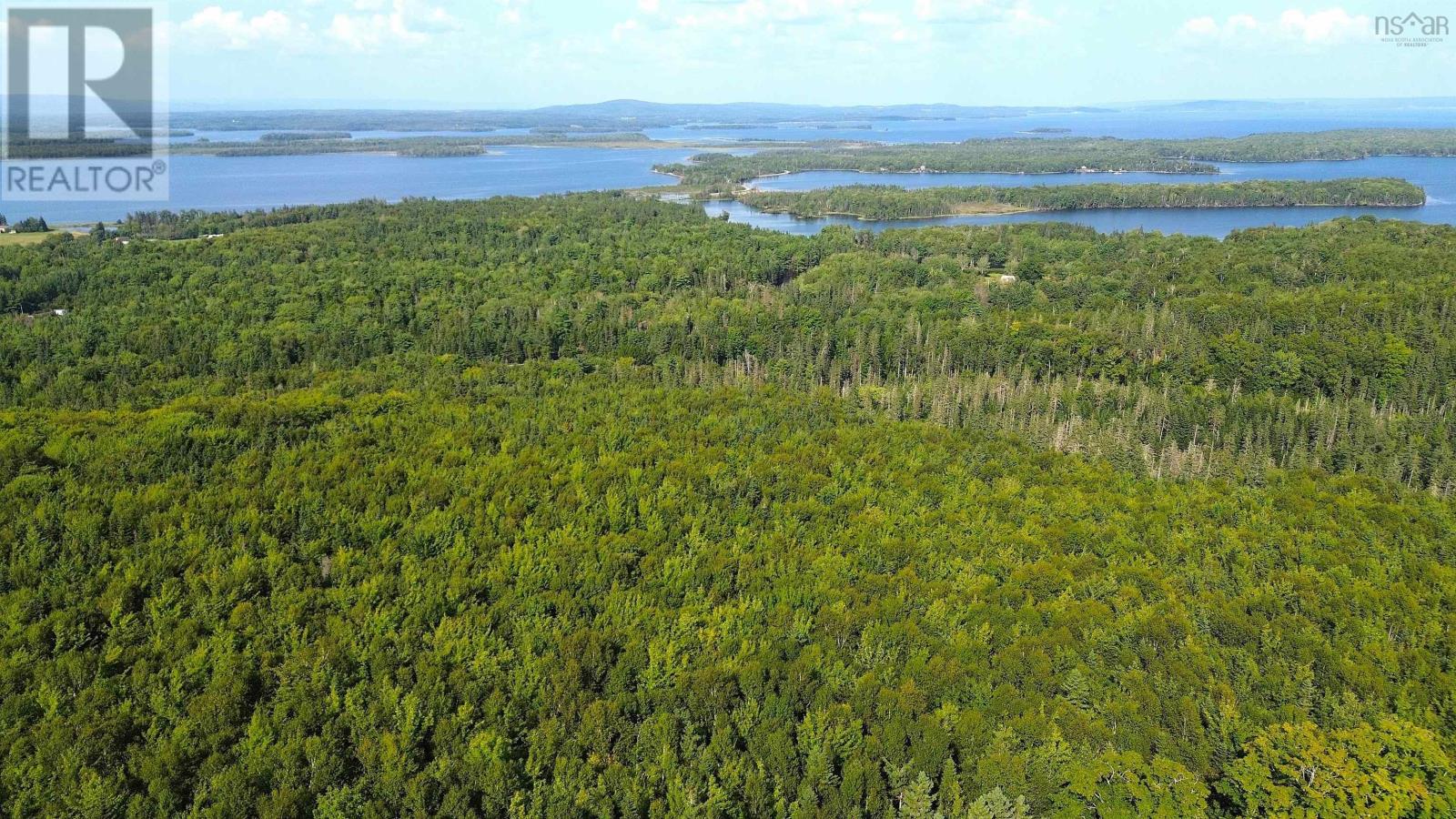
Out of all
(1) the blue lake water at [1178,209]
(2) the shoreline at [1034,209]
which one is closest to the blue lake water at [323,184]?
(1) the blue lake water at [1178,209]

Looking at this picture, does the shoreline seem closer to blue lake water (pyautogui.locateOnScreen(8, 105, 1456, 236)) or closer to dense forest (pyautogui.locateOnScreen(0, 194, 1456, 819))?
blue lake water (pyautogui.locateOnScreen(8, 105, 1456, 236))

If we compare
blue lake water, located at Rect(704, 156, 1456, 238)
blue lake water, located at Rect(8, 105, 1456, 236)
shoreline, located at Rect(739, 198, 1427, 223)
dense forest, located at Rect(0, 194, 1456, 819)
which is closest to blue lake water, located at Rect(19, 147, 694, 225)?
blue lake water, located at Rect(8, 105, 1456, 236)

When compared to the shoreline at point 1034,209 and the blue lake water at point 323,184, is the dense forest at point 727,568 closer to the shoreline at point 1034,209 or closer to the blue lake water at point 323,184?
the shoreline at point 1034,209

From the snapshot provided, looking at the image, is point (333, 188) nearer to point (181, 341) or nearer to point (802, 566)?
point (181, 341)

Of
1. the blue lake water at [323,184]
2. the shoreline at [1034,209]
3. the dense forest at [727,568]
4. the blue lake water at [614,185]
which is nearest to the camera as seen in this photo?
the dense forest at [727,568]

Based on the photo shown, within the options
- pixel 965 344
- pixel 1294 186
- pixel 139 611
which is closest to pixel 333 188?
pixel 965 344
